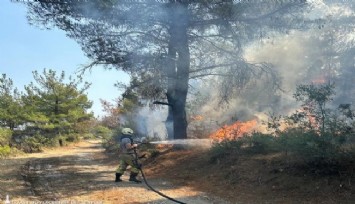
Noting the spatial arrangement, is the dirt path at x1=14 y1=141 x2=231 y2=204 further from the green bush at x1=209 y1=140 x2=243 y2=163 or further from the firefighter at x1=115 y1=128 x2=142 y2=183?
the green bush at x1=209 y1=140 x2=243 y2=163

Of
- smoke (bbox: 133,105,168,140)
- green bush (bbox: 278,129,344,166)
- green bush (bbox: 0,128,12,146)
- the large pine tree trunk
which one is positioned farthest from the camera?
smoke (bbox: 133,105,168,140)

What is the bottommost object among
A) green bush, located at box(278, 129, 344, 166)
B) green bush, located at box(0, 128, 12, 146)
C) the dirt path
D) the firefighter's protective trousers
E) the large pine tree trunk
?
the dirt path

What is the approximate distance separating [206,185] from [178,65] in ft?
20.4

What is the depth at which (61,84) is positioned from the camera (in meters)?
33.8

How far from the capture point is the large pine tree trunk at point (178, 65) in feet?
46.0

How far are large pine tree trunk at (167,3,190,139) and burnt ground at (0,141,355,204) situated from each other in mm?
3024

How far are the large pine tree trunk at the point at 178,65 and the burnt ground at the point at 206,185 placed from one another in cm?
302

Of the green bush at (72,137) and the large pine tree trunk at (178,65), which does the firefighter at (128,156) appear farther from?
the green bush at (72,137)

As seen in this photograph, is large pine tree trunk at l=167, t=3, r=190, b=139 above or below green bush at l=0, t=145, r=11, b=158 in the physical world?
above

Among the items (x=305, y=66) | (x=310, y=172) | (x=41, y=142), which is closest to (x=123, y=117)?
(x=41, y=142)

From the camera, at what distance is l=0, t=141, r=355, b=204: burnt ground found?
807 centimetres

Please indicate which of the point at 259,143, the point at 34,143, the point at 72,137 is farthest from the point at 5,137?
the point at 259,143

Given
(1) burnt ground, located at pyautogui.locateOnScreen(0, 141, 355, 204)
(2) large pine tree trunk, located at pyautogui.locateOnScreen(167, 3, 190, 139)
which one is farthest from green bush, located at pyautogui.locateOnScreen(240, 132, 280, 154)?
(2) large pine tree trunk, located at pyautogui.locateOnScreen(167, 3, 190, 139)

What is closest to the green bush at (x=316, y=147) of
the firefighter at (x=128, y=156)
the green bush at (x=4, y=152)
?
the firefighter at (x=128, y=156)
